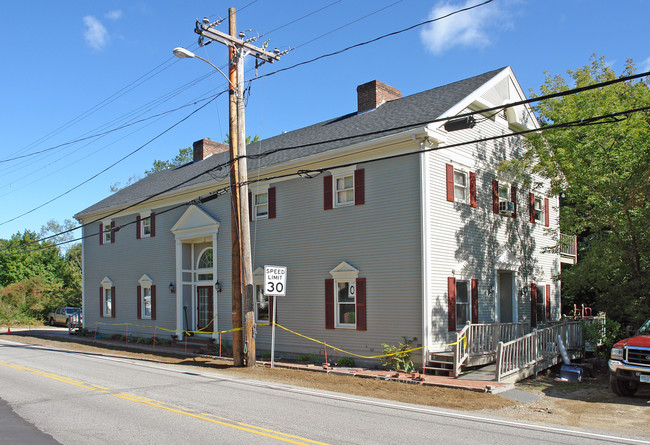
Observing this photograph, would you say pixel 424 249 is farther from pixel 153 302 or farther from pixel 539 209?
pixel 153 302

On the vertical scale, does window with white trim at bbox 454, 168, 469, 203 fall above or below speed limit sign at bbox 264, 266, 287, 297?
above

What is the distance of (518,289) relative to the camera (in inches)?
771

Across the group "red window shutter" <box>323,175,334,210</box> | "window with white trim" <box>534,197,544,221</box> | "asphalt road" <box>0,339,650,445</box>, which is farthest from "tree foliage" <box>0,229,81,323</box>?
"window with white trim" <box>534,197,544,221</box>

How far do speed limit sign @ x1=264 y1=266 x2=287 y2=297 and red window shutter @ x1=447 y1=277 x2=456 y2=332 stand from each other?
15.8 ft

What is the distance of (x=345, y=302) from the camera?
17000mm

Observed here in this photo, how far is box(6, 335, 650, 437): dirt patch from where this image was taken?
9.63 m

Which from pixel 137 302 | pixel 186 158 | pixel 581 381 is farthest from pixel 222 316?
pixel 186 158

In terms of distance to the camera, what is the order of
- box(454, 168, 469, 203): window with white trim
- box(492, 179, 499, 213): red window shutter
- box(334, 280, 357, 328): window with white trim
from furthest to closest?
box(492, 179, 499, 213): red window shutter → box(454, 168, 469, 203): window with white trim → box(334, 280, 357, 328): window with white trim

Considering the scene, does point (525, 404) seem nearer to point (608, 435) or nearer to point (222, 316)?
point (608, 435)

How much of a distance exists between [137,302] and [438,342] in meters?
16.7

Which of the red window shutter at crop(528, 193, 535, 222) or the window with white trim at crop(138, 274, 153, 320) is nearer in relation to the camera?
the red window shutter at crop(528, 193, 535, 222)

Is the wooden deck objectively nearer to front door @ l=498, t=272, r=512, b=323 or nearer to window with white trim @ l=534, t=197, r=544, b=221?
front door @ l=498, t=272, r=512, b=323

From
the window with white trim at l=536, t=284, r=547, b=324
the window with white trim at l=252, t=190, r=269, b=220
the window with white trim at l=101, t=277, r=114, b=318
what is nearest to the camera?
the window with white trim at l=252, t=190, r=269, b=220

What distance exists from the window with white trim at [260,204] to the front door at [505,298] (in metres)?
8.83
